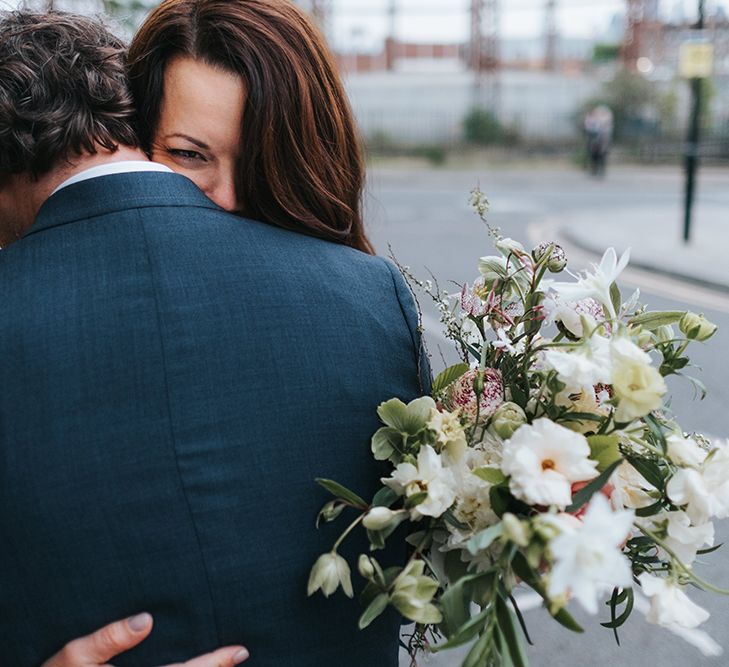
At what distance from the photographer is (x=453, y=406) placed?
1.33m

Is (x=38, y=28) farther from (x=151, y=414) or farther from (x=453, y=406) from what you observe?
(x=453, y=406)

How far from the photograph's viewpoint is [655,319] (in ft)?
4.44

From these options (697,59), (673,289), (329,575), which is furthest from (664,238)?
(329,575)

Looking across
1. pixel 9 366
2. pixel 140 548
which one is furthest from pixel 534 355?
pixel 9 366

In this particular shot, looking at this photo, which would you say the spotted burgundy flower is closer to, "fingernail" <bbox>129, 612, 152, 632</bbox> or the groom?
the groom

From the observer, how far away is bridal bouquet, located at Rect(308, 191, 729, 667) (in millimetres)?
1063

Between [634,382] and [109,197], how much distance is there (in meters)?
0.72

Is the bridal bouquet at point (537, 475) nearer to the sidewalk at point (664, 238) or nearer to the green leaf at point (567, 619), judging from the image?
the green leaf at point (567, 619)

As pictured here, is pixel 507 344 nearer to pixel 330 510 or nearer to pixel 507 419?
pixel 507 419

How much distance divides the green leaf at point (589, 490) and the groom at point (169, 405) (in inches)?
11.2

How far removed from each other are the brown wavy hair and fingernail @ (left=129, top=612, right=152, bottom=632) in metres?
0.64

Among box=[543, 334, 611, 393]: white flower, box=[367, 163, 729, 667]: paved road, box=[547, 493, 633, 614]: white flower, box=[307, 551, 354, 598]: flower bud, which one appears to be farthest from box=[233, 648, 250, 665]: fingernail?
box=[367, 163, 729, 667]: paved road

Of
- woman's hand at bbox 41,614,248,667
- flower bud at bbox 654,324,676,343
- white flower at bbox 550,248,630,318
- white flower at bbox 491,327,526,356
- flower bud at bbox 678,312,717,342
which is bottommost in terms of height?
woman's hand at bbox 41,614,248,667

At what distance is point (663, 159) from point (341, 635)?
→ 26.2m
